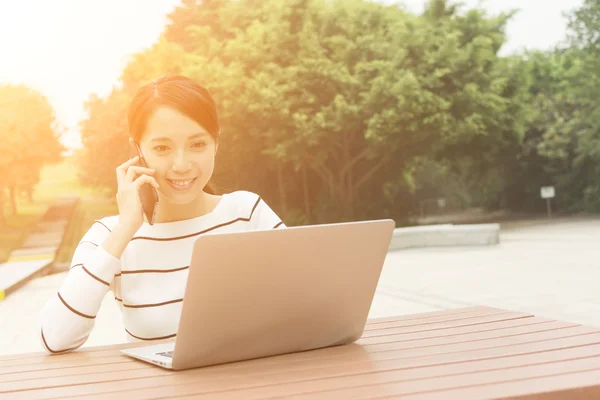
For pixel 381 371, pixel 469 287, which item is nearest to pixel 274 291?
pixel 381 371

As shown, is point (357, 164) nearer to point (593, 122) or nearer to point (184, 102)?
point (593, 122)

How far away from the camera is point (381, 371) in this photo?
69.4 inches

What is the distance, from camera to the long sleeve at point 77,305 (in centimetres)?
224

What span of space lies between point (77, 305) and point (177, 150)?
54 centimetres

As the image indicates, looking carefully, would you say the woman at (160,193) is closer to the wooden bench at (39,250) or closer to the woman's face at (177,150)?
the woman's face at (177,150)

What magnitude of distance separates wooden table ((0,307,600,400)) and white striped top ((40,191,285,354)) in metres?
0.10

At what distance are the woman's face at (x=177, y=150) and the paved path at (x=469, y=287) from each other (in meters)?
5.46

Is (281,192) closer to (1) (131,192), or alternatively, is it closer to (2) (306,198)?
(2) (306,198)

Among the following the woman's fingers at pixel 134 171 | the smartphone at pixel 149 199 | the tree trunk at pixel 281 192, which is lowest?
the tree trunk at pixel 281 192

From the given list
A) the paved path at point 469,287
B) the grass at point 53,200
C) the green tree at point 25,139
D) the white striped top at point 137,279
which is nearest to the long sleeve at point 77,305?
the white striped top at point 137,279

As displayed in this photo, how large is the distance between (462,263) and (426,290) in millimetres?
3458

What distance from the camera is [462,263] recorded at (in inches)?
537

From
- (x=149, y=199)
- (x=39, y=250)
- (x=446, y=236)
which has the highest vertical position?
(x=149, y=199)

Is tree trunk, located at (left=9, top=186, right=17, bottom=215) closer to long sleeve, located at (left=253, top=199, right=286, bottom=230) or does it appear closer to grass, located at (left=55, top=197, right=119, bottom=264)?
grass, located at (left=55, top=197, right=119, bottom=264)
